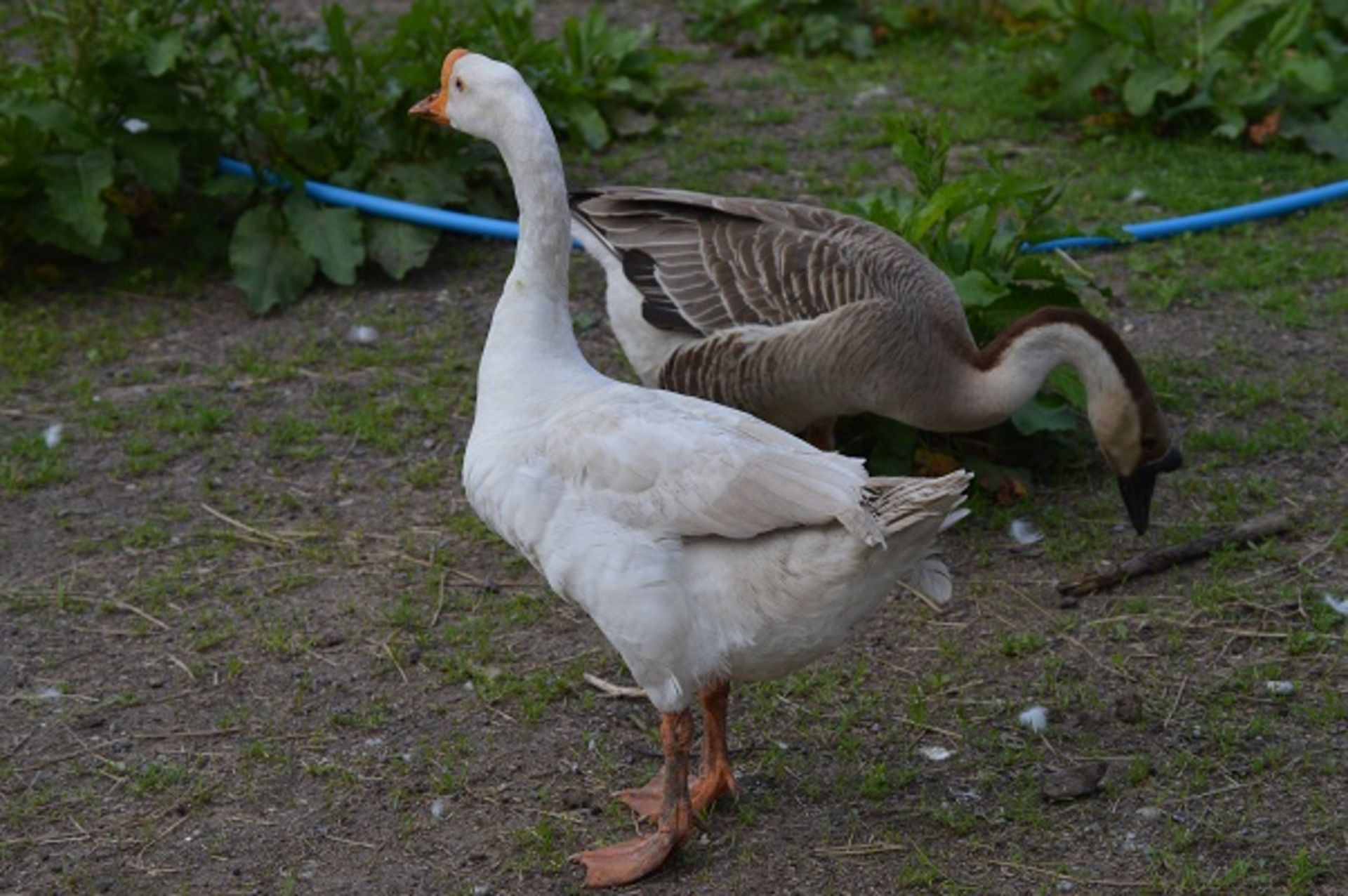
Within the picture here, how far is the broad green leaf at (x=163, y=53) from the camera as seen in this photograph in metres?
6.87

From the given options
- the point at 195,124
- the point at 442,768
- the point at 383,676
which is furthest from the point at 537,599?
the point at 195,124

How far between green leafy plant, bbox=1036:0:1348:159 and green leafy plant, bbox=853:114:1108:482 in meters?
2.50

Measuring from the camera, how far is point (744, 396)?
17.5ft

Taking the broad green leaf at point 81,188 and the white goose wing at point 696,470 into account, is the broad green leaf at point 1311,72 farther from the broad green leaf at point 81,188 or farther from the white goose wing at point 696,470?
the broad green leaf at point 81,188

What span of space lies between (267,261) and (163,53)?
918 millimetres

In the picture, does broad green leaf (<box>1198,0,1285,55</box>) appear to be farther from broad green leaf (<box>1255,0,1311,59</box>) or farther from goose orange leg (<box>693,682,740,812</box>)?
goose orange leg (<box>693,682,740,812</box>)

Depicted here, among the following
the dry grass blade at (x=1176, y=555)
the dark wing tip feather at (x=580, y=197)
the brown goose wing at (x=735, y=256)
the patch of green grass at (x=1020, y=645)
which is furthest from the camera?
the dark wing tip feather at (x=580, y=197)

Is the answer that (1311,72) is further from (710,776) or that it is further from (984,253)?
(710,776)

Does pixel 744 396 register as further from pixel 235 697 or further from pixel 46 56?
pixel 46 56

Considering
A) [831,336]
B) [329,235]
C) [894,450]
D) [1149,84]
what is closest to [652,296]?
[831,336]

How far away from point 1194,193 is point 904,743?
4.20 metres

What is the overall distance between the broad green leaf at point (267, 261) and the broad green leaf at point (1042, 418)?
3068 millimetres

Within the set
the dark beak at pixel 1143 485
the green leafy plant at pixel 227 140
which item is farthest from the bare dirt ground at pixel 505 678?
the green leafy plant at pixel 227 140

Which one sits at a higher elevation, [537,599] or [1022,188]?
[1022,188]
